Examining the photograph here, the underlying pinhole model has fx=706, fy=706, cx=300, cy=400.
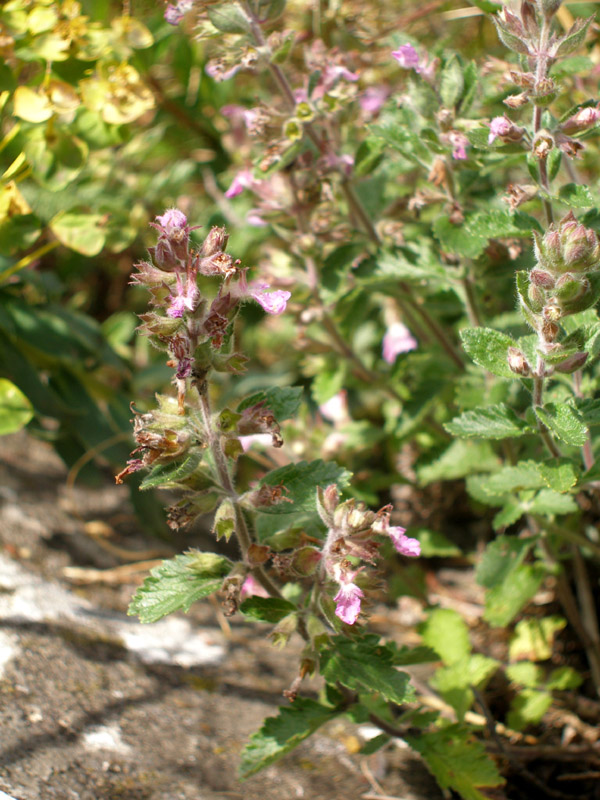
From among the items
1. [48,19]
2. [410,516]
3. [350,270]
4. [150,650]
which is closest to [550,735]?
[410,516]

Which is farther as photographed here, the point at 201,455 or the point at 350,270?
the point at 350,270

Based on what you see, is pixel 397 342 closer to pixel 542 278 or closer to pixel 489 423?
pixel 489 423

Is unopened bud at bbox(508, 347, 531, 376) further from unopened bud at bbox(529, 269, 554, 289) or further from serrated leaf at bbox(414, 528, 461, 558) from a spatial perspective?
serrated leaf at bbox(414, 528, 461, 558)

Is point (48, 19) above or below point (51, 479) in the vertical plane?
above

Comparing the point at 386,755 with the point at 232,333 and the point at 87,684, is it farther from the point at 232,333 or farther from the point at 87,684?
the point at 232,333

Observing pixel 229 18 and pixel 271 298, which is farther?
pixel 229 18

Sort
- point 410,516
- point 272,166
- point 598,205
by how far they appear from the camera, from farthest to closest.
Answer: point 410,516, point 272,166, point 598,205

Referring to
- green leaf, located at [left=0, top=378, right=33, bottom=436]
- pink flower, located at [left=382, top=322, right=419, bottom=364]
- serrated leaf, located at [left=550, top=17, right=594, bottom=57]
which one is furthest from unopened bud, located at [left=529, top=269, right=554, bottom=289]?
green leaf, located at [left=0, top=378, right=33, bottom=436]

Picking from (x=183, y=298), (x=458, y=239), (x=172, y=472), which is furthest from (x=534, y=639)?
(x=183, y=298)
